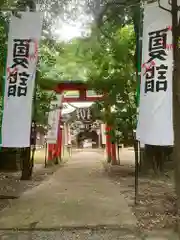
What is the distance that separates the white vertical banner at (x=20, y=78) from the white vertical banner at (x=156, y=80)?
6.71ft

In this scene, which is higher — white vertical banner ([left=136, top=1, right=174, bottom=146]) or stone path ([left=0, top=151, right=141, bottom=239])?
white vertical banner ([left=136, top=1, right=174, bottom=146])

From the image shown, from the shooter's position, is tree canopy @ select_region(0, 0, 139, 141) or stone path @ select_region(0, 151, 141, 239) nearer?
stone path @ select_region(0, 151, 141, 239)

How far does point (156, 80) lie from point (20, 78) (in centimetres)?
256

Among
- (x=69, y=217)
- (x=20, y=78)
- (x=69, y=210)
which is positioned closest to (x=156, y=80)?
(x=20, y=78)

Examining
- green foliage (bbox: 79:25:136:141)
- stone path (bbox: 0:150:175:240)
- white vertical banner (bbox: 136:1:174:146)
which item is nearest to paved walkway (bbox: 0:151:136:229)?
stone path (bbox: 0:150:175:240)

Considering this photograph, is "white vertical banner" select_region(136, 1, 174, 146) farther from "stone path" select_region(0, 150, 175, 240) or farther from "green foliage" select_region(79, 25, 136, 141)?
"green foliage" select_region(79, 25, 136, 141)

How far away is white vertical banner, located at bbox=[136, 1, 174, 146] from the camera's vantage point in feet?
19.4

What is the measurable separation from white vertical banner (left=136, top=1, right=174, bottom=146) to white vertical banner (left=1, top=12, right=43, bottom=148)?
6.71 feet

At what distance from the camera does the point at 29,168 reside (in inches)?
535

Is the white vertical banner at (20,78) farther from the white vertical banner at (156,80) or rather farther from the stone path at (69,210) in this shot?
the white vertical banner at (156,80)

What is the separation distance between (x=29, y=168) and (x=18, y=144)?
6.93 meters

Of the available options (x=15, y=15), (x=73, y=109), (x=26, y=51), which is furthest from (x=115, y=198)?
(x=73, y=109)

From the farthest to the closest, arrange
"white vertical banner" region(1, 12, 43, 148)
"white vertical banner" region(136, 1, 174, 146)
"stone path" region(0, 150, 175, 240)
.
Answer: "white vertical banner" region(1, 12, 43, 148) → "stone path" region(0, 150, 175, 240) → "white vertical banner" region(136, 1, 174, 146)

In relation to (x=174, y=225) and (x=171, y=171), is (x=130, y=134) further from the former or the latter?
(x=174, y=225)
